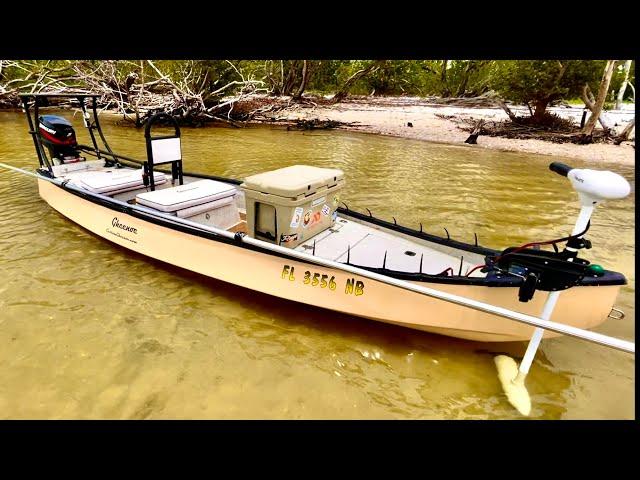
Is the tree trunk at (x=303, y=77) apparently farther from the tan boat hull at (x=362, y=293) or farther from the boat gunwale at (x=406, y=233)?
the tan boat hull at (x=362, y=293)

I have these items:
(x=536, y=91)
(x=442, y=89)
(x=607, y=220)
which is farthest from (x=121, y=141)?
(x=442, y=89)

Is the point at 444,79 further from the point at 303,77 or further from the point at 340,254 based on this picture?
the point at 340,254

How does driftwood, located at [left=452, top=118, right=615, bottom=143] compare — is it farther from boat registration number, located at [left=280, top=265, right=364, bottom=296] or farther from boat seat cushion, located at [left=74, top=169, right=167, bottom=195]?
boat registration number, located at [left=280, top=265, right=364, bottom=296]

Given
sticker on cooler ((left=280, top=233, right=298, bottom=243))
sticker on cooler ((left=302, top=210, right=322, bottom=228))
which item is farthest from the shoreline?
sticker on cooler ((left=280, top=233, right=298, bottom=243))

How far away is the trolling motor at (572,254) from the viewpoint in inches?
136

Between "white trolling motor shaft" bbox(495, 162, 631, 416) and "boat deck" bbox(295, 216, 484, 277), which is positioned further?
"boat deck" bbox(295, 216, 484, 277)

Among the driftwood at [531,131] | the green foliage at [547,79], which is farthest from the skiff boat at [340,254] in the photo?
the green foliage at [547,79]

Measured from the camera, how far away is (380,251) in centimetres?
588

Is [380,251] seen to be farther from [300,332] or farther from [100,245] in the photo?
[100,245]

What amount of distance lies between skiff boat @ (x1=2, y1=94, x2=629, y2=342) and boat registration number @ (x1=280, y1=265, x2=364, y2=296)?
15mm

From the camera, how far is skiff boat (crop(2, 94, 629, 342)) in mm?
4066

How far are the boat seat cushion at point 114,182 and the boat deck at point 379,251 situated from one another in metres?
4.29

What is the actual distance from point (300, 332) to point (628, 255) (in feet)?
24.7

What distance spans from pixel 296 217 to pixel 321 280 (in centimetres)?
98
